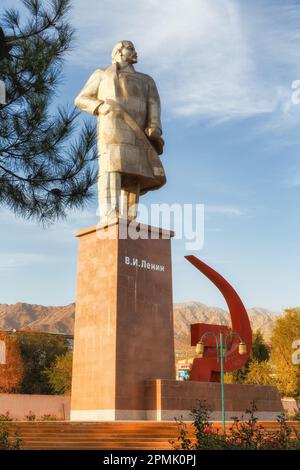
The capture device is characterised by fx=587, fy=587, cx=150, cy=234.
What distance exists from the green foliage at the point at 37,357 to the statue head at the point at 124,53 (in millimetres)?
25424

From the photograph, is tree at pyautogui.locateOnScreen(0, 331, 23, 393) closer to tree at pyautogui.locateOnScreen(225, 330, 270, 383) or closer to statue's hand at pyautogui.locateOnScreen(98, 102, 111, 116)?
tree at pyautogui.locateOnScreen(225, 330, 270, 383)

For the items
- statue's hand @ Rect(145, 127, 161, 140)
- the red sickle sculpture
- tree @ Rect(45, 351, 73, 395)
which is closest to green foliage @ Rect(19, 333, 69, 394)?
tree @ Rect(45, 351, 73, 395)

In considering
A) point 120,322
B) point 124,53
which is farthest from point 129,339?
point 124,53

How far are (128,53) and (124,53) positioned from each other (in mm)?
111

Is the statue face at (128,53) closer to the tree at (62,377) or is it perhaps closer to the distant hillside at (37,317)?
the tree at (62,377)

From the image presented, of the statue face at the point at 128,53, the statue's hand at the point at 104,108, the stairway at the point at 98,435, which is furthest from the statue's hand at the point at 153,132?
the stairway at the point at 98,435

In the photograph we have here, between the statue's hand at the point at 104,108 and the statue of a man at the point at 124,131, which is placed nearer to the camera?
the statue of a man at the point at 124,131

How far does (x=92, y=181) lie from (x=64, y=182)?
43 cm

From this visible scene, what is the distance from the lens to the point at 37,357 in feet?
135

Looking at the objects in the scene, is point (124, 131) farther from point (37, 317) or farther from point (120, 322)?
point (37, 317)

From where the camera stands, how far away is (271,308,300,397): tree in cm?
3238

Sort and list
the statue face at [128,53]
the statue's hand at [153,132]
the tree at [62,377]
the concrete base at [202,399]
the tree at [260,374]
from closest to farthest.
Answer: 1. the concrete base at [202,399]
2. the statue's hand at [153,132]
3. the statue face at [128,53]
4. the tree at [260,374]
5. the tree at [62,377]

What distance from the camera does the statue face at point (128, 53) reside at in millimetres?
15977

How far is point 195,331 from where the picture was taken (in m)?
15.9
